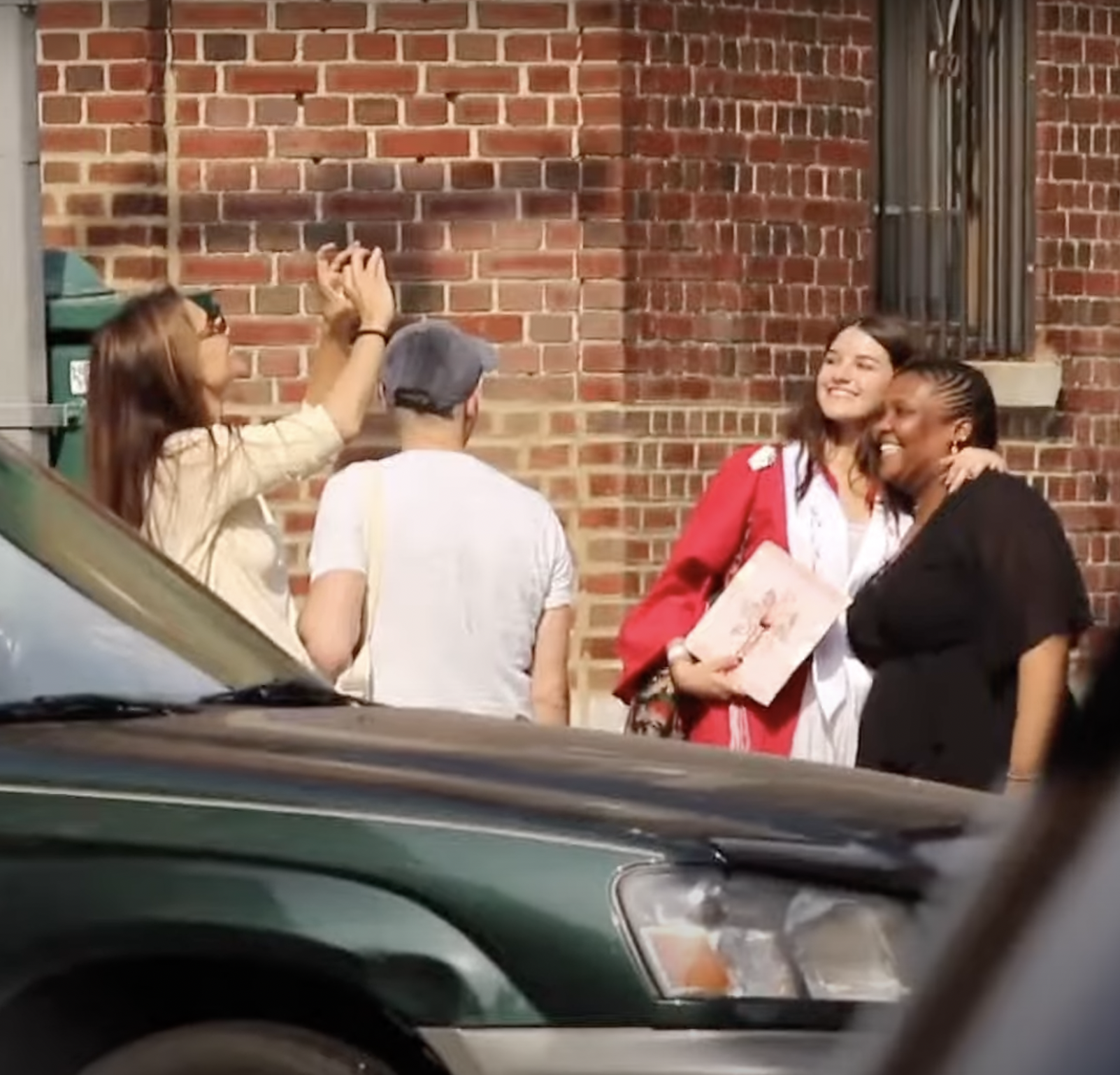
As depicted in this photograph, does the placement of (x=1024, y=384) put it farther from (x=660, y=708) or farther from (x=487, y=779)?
(x=487, y=779)

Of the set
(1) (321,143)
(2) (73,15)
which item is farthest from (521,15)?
(2) (73,15)

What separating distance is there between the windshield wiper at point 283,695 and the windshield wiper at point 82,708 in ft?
0.33

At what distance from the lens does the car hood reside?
407 cm

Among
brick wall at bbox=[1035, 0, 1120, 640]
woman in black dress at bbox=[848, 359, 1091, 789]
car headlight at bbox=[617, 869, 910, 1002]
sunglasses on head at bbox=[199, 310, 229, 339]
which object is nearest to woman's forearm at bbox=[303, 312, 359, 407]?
sunglasses on head at bbox=[199, 310, 229, 339]

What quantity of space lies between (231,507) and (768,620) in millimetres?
1085

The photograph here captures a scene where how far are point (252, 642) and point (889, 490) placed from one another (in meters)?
1.97

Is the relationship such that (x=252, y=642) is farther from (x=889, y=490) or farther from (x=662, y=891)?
(x=889, y=490)

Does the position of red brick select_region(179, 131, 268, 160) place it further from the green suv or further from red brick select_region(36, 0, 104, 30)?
the green suv

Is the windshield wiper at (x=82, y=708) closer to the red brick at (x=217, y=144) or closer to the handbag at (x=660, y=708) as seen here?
the handbag at (x=660, y=708)

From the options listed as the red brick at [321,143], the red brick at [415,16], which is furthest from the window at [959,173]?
the red brick at [321,143]

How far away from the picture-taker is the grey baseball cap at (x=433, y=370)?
21.2ft

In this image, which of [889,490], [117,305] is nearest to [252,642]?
[889,490]

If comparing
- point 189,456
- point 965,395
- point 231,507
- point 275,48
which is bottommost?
point 231,507

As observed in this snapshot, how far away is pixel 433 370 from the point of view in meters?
6.48
